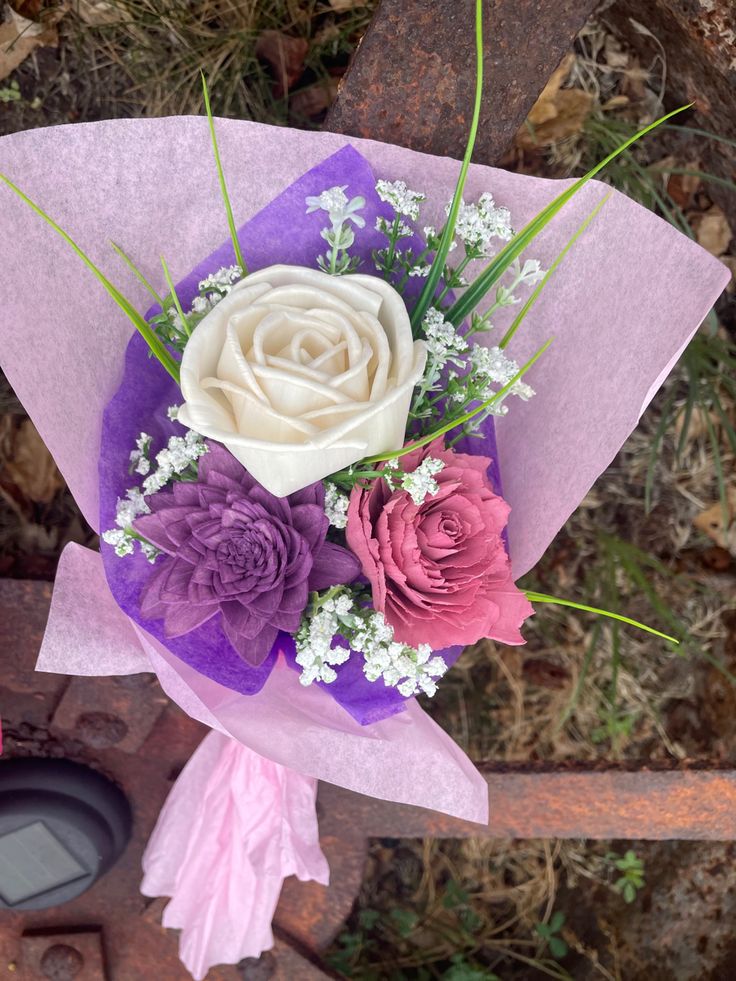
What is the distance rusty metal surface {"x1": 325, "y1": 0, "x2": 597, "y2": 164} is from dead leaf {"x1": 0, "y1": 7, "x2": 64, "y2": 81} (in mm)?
745

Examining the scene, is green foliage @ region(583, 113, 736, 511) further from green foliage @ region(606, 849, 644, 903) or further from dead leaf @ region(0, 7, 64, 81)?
dead leaf @ region(0, 7, 64, 81)

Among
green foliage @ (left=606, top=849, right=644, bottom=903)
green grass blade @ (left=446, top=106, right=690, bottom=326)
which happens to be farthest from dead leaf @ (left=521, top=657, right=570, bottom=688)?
green grass blade @ (left=446, top=106, right=690, bottom=326)

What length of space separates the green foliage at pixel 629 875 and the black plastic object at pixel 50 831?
3.42 ft

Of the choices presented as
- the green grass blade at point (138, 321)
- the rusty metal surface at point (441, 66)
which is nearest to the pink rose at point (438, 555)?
the green grass blade at point (138, 321)

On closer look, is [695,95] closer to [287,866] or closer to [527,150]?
[527,150]

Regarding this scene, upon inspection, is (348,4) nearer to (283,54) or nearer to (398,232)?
(283,54)

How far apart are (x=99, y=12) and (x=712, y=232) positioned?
3.80ft

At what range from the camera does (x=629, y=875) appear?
5.73ft

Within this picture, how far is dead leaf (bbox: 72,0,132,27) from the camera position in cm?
143

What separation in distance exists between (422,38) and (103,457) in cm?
59

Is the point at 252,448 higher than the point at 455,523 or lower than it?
higher

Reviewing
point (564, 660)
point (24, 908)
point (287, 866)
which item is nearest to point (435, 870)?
point (564, 660)

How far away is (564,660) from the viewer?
184 cm

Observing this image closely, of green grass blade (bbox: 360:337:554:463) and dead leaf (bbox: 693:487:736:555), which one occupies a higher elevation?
green grass blade (bbox: 360:337:554:463)
